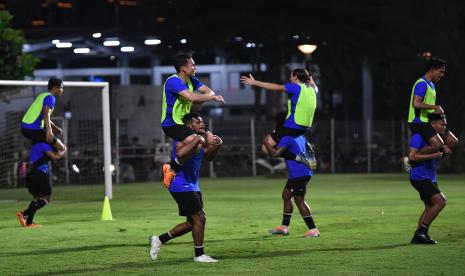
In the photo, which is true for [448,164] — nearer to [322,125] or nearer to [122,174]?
[322,125]

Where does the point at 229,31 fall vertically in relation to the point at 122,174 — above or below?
above

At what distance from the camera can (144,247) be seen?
14.8m

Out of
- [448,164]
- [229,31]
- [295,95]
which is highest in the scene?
[229,31]

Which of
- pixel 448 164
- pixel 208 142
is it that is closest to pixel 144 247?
pixel 208 142

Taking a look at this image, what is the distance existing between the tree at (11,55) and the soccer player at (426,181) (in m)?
19.4

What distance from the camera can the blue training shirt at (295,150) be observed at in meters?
16.3

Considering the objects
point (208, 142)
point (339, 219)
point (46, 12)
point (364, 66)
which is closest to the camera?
point (208, 142)

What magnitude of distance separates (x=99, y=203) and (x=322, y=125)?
22239 mm

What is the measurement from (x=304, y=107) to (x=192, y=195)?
12.2 feet

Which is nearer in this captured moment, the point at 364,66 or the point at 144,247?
the point at 144,247

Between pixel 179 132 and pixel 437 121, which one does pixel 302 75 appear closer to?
A: pixel 437 121

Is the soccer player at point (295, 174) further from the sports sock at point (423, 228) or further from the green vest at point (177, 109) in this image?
the green vest at point (177, 109)

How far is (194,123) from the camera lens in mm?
13328

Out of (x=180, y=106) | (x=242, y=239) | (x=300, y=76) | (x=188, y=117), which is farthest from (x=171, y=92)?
(x=300, y=76)
